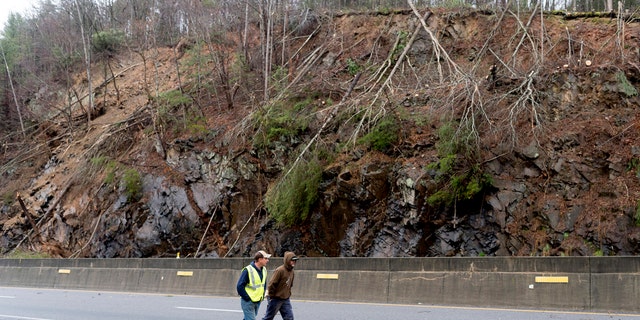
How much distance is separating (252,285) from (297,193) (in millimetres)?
12188

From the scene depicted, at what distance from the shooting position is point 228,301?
16.1 m

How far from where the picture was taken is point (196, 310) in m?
14.1

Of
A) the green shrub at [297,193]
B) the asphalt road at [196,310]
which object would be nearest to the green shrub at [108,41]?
the green shrub at [297,193]

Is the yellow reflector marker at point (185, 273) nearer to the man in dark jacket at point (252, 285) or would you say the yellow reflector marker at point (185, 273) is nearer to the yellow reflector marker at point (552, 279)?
the yellow reflector marker at point (552, 279)

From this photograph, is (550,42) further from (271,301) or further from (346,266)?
(271,301)

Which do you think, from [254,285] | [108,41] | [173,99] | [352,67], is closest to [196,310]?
[254,285]

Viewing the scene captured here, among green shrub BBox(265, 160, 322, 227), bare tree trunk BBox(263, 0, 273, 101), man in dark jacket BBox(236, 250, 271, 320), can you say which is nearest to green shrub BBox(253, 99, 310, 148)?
bare tree trunk BBox(263, 0, 273, 101)

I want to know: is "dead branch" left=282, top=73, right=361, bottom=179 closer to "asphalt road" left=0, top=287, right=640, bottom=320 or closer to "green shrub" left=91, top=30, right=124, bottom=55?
"asphalt road" left=0, top=287, right=640, bottom=320

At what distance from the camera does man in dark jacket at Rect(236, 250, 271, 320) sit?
8.46 m

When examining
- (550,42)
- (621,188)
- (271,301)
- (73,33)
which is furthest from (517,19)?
(73,33)

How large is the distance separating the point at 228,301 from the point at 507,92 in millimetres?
11633

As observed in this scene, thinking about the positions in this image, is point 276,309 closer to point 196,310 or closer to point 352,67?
point 196,310

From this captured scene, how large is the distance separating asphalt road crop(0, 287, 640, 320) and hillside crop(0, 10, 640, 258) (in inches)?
188

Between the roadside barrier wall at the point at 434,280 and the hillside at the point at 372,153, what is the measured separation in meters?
3.30
